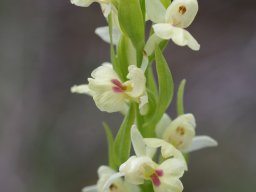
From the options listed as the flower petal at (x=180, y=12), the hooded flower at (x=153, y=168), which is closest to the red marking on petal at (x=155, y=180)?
the hooded flower at (x=153, y=168)

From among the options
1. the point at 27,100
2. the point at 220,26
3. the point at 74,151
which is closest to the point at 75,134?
the point at 74,151

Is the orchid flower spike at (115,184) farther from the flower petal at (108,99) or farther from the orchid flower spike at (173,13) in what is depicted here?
the orchid flower spike at (173,13)


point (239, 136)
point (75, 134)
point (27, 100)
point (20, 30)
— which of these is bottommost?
point (239, 136)

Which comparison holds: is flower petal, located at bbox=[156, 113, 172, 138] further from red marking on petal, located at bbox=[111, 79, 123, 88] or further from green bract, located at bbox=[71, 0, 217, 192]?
red marking on petal, located at bbox=[111, 79, 123, 88]

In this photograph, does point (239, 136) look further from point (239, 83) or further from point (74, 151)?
point (74, 151)

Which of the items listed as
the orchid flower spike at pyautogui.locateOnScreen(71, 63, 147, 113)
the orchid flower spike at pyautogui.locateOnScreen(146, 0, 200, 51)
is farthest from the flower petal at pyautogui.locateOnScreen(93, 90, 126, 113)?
the orchid flower spike at pyautogui.locateOnScreen(146, 0, 200, 51)
